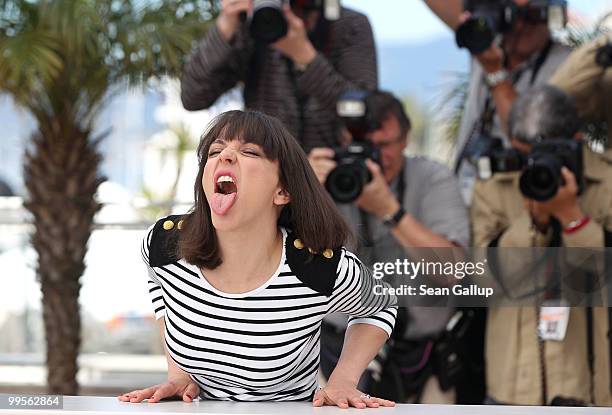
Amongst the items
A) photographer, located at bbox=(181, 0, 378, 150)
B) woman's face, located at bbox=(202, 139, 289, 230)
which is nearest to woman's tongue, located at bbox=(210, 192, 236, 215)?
woman's face, located at bbox=(202, 139, 289, 230)

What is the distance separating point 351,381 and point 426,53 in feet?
8.28

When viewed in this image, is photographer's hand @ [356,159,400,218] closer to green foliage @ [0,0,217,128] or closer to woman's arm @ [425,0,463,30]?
woman's arm @ [425,0,463,30]

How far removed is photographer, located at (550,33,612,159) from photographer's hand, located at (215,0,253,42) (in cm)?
97

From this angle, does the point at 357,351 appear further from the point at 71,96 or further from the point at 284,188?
the point at 71,96

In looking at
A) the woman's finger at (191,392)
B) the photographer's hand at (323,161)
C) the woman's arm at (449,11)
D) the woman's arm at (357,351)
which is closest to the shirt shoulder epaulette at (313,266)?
the woman's arm at (357,351)

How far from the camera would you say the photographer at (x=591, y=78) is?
11.2 feet

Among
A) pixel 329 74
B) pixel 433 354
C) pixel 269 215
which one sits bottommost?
pixel 433 354

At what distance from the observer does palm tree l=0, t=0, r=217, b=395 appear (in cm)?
462

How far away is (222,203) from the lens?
71.6 inches

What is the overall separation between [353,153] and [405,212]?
232 mm

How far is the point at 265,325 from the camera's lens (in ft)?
6.31

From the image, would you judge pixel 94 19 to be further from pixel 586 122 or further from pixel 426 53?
pixel 586 122

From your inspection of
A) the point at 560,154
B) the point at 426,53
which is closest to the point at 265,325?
the point at 560,154

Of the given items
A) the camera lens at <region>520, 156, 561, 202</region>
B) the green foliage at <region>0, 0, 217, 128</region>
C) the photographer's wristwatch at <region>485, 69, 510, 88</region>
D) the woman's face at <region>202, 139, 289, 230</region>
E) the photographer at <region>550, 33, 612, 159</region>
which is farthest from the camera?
the green foliage at <region>0, 0, 217, 128</region>
